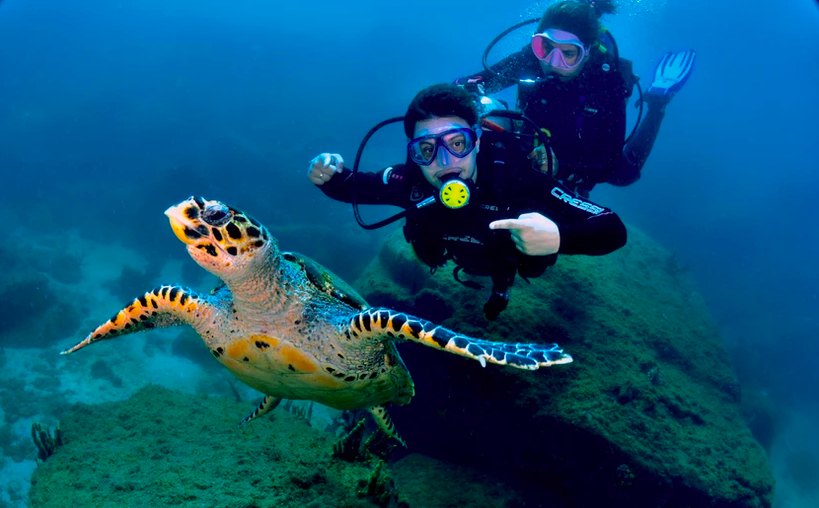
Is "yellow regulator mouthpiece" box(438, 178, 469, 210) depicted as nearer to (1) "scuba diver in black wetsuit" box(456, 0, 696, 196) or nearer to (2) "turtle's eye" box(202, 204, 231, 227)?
(2) "turtle's eye" box(202, 204, 231, 227)

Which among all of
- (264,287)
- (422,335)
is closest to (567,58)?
(422,335)

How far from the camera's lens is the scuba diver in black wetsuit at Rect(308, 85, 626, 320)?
3.15 m

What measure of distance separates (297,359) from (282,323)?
13.7 inches

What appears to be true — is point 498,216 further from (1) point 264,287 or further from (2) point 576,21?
(2) point 576,21

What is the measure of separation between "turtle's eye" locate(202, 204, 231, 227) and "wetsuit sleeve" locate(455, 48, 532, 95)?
431 centimetres

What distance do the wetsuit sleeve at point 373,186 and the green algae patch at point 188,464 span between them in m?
2.64

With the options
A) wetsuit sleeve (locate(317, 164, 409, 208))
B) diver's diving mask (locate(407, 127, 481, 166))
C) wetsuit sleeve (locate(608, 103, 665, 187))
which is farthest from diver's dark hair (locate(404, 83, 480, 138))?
wetsuit sleeve (locate(608, 103, 665, 187))

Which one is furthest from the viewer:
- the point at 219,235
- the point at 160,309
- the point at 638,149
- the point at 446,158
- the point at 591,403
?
the point at 638,149

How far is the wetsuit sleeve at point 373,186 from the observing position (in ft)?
13.7

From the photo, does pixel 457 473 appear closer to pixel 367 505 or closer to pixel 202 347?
pixel 367 505

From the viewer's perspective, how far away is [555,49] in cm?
506

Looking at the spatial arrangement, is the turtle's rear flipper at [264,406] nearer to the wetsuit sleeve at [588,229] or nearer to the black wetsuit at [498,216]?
the black wetsuit at [498,216]

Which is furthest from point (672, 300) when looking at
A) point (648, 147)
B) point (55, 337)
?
point (55, 337)

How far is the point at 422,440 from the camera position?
596 cm
